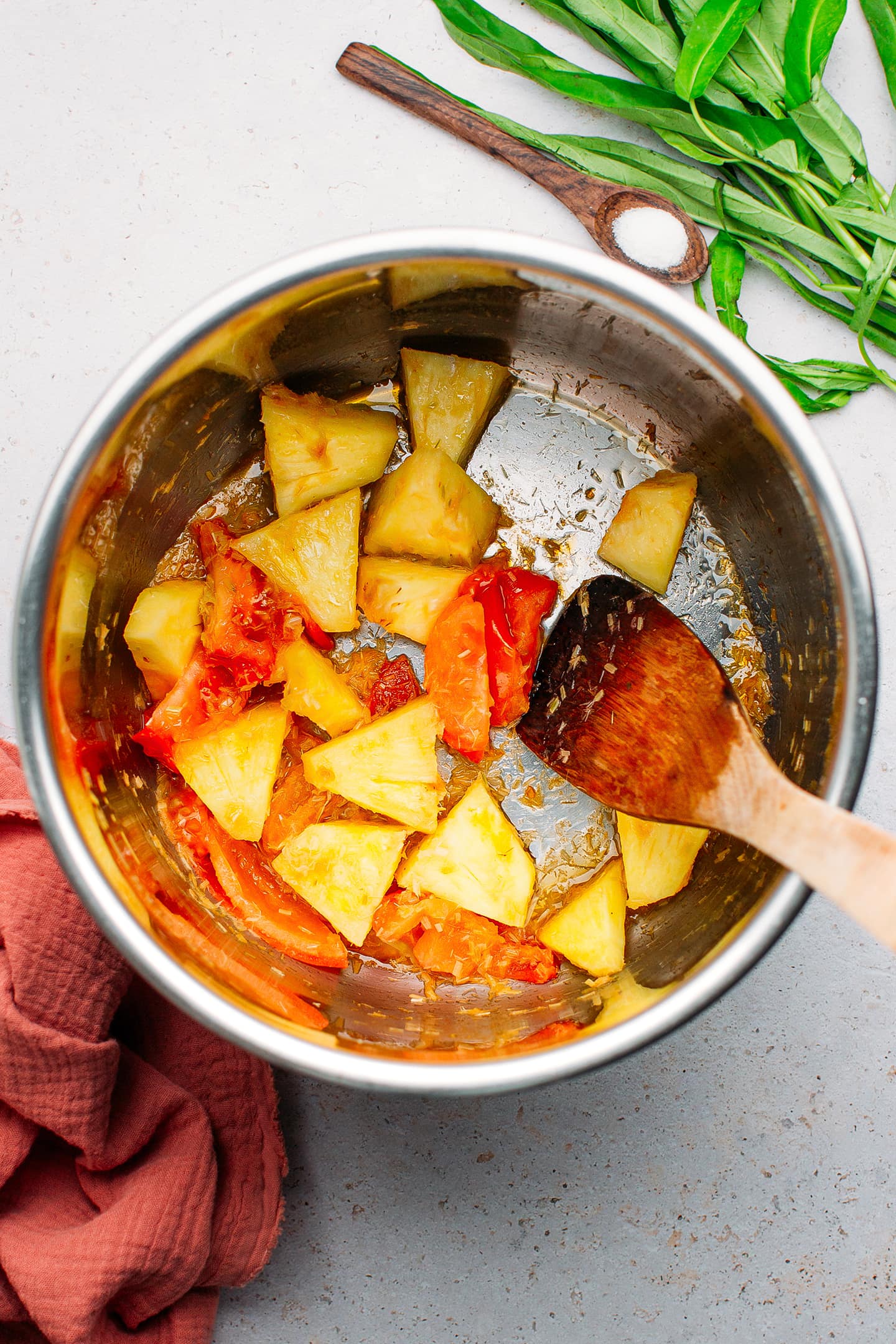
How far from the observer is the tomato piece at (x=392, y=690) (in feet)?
4.86

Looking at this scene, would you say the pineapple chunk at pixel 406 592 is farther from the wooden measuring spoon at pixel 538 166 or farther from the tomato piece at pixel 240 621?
the wooden measuring spoon at pixel 538 166

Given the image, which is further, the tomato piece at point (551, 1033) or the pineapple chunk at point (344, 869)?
the pineapple chunk at point (344, 869)

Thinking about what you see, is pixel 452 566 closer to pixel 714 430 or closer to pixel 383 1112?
pixel 714 430

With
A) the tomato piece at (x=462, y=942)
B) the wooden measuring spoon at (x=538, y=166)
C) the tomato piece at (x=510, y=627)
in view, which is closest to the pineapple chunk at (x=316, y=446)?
the tomato piece at (x=510, y=627)

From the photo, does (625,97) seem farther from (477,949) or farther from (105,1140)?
(105,1140)

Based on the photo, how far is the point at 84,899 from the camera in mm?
1065

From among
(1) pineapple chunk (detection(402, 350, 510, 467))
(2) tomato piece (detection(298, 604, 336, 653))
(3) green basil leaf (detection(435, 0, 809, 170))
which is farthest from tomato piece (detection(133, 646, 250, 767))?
(3) green basil leaf (detection(435, 0, 809, 170))

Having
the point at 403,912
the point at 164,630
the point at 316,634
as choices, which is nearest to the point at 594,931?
the point at 403,912

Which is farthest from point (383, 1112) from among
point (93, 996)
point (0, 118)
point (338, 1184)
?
point (0, 118)

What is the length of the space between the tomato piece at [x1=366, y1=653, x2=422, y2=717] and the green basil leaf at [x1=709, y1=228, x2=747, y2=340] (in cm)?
75

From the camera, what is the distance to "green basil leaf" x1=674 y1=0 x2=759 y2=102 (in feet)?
4.31

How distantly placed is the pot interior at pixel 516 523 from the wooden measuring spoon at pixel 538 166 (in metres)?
0.24

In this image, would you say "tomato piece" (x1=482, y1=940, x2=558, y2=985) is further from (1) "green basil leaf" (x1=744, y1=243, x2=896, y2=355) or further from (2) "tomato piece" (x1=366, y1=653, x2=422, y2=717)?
(1) "green basil leaf" (x1=744, y1=243, x2=896, y2=355)

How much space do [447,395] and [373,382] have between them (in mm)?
140
